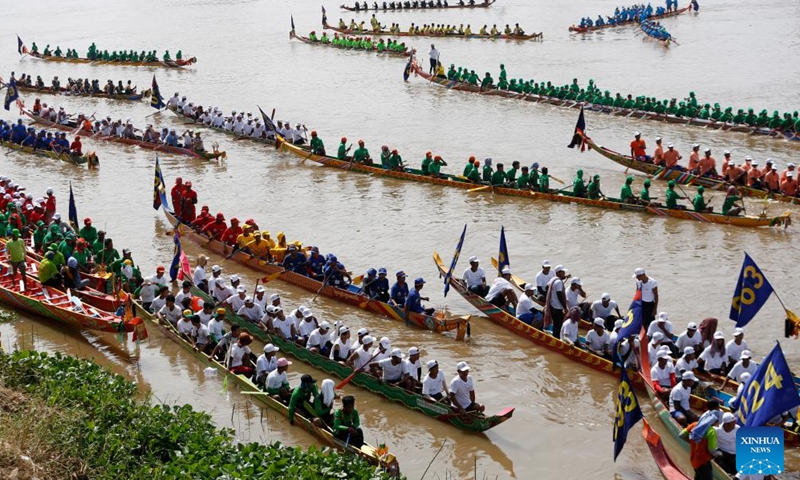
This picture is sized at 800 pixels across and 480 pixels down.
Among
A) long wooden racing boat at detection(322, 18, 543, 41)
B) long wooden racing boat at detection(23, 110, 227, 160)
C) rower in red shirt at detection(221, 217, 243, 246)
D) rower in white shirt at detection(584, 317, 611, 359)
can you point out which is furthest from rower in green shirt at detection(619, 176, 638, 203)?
long wooden racing boat at detection(322, 18, 543, 41)

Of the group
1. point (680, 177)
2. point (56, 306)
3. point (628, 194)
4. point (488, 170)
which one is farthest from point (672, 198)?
point (56, 306)

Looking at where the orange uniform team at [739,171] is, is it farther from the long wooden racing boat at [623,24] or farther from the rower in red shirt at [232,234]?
the long wooden racing boat at [623,24]

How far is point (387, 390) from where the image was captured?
44.0 feet

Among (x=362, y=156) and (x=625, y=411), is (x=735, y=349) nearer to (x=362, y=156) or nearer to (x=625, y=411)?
(x=625, y=411)

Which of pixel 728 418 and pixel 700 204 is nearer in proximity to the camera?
pixel 728 418

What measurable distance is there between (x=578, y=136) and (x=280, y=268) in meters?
11.2

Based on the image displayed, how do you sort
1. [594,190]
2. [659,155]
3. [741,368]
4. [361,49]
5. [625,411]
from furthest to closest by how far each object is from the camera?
1. [361,49]
2. [659,155]
3. [594,190]
4. [741,368]
5. [625,411]

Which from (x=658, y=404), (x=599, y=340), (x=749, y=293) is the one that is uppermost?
(x=749, y=293)

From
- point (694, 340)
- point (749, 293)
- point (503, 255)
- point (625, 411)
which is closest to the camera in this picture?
point (625, 411)

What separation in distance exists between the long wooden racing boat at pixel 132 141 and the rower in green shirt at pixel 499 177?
10.0 m

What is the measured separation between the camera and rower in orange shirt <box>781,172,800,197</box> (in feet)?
72.7

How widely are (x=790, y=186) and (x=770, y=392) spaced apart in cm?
1411

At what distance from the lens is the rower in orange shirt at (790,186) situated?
72.7ft

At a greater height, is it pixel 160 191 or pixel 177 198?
pixel 160 191
